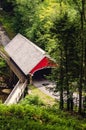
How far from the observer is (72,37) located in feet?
90.4

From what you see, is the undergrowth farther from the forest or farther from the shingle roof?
the shingle roof

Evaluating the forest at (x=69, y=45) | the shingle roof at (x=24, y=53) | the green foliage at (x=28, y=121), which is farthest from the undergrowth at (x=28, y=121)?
the shingle roof at (x=24, y=53)

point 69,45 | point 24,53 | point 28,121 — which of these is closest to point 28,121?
point 28,121

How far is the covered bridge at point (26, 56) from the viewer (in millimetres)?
44234

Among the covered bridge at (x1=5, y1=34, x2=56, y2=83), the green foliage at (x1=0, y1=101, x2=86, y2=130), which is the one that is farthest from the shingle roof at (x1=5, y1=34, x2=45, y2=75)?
the green foliage at (x1=0, y1=101, x2=86, y2=130)

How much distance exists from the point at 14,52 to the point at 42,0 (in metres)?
12.2

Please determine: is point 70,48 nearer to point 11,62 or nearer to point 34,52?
point 34,52

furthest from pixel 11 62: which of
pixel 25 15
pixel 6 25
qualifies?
pixel 6 25

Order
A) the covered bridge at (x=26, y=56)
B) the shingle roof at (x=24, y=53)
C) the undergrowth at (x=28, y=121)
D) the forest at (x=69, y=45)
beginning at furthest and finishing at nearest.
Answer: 1. the shingle roof at (x=24, y=53)
2. the covered bridge at (x=26, y=56)
3. the forest at (x=69, y=45)
4. the undergrowth at (x=28, y=121)

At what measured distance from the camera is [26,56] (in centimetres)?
4788

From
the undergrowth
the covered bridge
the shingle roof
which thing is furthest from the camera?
the shingle roof

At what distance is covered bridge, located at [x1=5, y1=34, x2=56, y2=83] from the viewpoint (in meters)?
44.2

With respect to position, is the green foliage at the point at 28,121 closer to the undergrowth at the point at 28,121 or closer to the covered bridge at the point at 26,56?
the undergrowth at the point at 28,121

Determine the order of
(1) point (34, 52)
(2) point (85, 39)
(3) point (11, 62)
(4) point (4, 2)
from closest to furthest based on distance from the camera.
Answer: (2) point (85, 39) → (1) point (34, 52) → (3) point (11, 62) → (4) point (4, 2)
